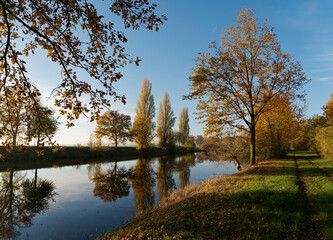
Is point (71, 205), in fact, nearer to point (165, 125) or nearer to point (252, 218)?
point (252, 218)

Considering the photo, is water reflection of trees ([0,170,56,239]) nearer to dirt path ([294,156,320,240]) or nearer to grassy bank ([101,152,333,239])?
grassy bank ([101,152,333,239])

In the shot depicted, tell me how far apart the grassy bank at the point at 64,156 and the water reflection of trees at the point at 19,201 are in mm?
5088

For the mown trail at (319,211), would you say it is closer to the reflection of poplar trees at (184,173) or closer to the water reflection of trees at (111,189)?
the reflection of poplar trees at (184,173)

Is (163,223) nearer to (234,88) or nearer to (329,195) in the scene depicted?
(329,195)

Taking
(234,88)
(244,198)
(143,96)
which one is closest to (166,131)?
(143,96)

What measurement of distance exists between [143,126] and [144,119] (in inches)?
79.0

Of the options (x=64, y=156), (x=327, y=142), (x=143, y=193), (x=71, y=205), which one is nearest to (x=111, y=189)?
(x=143, y=193)

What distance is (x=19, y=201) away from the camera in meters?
9.53

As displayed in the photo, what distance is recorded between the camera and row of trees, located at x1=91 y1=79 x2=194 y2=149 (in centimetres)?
3931

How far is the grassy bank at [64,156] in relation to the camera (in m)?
22.7

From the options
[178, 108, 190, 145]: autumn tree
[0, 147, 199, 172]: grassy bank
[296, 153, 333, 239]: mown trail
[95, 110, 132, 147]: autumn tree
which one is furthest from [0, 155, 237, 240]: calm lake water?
[178, 108, 190, 145]: autumn tree

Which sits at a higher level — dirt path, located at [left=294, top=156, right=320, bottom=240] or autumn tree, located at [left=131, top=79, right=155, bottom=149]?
autumn tree, located at [left=131, top=79, right=155, bottom=149]

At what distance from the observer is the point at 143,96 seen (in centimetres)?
4381

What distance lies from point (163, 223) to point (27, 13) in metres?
7.17
